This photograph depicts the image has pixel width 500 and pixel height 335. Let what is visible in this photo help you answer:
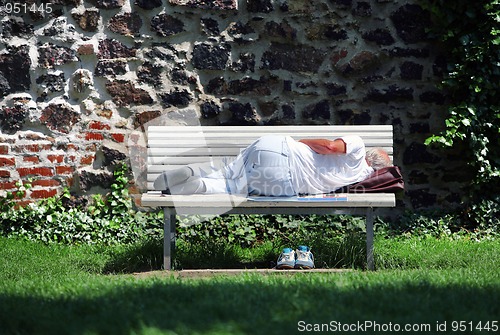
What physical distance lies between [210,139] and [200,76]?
2.57ft

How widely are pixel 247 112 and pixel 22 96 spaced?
187cm

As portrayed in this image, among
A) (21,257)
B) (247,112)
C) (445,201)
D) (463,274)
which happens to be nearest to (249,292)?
(463,274)

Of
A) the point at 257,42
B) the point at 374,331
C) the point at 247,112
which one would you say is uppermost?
the point at 257,42

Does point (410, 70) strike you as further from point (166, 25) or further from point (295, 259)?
point (295, 259)

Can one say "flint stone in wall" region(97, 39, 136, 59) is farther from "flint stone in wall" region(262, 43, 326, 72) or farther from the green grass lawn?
the green grass lawn

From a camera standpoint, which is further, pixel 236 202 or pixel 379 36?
pixel 379 36

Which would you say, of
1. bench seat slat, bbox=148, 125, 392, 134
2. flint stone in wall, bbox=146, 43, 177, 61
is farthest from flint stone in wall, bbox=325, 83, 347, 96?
flint stone in wall, bbox=146, 43, 177, 61

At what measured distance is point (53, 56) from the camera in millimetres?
6852

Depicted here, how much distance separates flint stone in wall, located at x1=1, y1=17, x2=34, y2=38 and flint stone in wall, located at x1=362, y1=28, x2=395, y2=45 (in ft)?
9.19

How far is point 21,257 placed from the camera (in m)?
6.03

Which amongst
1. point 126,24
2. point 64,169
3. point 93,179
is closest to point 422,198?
point 93,179

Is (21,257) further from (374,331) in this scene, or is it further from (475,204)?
(475,204)

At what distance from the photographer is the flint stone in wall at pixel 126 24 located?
22.6 feet

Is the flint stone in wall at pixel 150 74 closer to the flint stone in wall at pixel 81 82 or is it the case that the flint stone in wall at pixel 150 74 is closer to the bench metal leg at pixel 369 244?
the flint stone in wall at pixel 81 82
